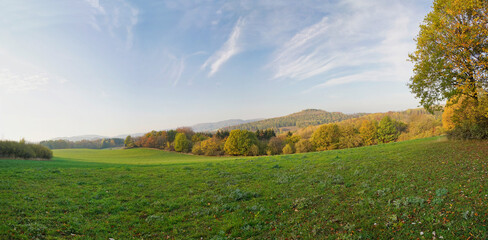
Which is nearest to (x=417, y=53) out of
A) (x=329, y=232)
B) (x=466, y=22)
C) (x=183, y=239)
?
(x=466, y=22)

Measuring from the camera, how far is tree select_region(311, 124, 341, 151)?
2844 inches

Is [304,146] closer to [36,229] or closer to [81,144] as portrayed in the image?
[36,229]

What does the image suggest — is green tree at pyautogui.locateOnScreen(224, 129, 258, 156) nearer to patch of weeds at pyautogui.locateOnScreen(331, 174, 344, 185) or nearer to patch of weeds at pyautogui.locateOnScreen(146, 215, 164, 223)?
patch of weeds at pyautogui.locateOnScreen(331, 174, 344, 185)

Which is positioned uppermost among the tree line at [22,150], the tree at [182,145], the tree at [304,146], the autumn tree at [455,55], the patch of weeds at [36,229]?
the autumn tree at [455,55]

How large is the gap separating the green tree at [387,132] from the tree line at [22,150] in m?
96.8

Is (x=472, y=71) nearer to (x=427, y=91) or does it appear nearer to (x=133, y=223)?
(x=427, y=91)

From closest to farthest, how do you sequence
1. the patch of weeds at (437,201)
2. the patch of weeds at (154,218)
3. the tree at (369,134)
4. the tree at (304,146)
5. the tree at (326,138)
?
the patch of weeds at (437,201) → the patch of weeds at (154,218) → the tree at (304,146) → the tree at (326,138) → the tree at (369,134)

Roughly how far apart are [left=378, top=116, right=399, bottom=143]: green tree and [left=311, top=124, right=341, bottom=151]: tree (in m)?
14.9

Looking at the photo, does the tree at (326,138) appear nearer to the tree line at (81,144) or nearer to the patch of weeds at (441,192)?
the patch of weeds at (441,192)

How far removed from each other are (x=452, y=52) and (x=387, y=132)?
6527 centimetres

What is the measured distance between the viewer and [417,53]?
19688mm

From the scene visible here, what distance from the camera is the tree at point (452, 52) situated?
51.2 ft

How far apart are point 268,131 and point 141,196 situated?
92020 mm

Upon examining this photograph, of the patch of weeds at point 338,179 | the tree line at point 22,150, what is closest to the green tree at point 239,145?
the tree line at point 22,150
